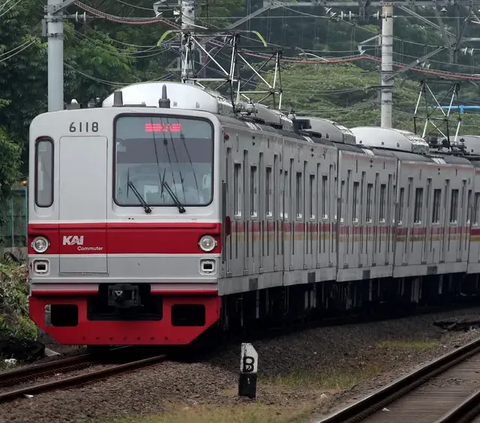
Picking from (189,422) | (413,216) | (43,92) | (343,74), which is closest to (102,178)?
(189,422)

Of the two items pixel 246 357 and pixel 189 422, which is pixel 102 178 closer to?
pixel 246 357

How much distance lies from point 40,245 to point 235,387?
2.78m

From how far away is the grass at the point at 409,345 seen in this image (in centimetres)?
2062

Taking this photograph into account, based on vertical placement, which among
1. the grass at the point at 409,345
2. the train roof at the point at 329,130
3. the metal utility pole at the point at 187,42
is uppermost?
the metal utility pole at the point at 187,42

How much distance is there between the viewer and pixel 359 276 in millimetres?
24672

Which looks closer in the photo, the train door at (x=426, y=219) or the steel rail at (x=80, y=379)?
the steel rail at (x=80, y=379)

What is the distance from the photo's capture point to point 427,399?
44.2 ft

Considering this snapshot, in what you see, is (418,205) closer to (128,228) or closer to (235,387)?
(128,228)

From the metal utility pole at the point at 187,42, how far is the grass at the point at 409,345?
4.73 m

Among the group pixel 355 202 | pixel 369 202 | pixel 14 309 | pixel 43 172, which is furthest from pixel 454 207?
pixel 43 172

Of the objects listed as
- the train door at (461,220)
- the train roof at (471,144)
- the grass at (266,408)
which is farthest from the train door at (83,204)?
the train roof at (471,144)

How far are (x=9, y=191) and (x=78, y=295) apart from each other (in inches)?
527

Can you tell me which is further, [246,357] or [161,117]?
[161,117]

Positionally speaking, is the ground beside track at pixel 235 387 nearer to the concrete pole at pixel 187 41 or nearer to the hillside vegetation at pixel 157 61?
the hillside vegetation at pixel 157 61
